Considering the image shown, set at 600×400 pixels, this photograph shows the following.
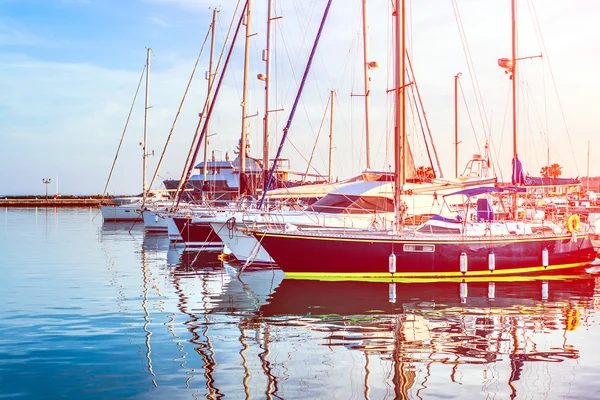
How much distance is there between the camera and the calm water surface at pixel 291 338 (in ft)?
33.1

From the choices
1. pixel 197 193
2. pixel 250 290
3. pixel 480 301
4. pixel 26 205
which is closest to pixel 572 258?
pixel 480 301

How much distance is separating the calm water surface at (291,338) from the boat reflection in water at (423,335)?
4 centimetres

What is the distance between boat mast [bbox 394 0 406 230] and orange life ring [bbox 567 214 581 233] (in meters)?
6.50

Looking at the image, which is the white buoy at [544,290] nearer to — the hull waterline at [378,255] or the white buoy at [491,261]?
the hull waterline at [378,255]

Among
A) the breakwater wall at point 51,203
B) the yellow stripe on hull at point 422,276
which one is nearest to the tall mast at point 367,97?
the yellow stripe on hull at point 422,276

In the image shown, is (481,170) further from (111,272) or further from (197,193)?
(197,193)

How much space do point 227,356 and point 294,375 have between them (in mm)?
1683

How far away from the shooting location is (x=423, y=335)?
13.9 metres

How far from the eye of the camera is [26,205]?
120562mm

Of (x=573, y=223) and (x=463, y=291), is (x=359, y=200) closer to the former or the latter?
(x=463, y=291)

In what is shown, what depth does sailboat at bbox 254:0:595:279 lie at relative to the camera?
2173 cm

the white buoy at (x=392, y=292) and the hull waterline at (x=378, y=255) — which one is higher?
the hull waterline at (x=378, y=255)

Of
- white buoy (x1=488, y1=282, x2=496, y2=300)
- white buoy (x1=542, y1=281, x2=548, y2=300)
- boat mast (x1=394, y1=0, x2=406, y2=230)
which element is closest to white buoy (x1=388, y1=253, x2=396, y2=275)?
boat mast (x1=394, y1=0, x2=406, y2=230)

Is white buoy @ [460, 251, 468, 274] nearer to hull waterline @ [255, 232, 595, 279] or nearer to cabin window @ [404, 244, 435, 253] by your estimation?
hull waterline @ [255, 232, 595, 279]
